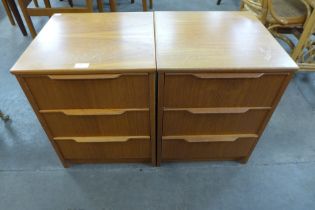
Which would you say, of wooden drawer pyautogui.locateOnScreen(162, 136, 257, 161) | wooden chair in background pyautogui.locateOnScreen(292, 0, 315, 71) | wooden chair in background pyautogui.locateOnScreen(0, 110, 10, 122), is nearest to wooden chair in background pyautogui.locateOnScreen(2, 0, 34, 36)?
wooden chair in background pyautogui.locateOnScreen(0, 110, 10, 122)

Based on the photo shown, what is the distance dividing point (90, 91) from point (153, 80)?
248mm

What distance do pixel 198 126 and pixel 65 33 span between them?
0.72 m

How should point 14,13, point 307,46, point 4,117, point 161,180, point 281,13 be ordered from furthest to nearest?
point 14,13 < point 307,46 < point 281,13 < point 4,117 < point 161,180

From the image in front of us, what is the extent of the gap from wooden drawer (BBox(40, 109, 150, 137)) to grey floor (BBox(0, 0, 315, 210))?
1.10 ft

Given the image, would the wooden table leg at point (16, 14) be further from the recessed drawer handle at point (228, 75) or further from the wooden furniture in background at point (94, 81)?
the recessed drawer handle at point (228, 75)

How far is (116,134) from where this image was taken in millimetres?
1013

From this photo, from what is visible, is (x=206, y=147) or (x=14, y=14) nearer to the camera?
(x=206, y=147)

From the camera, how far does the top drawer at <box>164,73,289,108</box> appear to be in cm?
77

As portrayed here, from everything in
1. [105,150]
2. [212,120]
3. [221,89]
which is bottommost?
[105,150]

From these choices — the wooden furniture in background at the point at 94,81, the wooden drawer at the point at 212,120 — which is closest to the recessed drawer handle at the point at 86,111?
the wooden furniture in background at the point at 94,81

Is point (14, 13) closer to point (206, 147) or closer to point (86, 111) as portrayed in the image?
point (86, 111)

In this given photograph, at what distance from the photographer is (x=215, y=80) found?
788 millimetres

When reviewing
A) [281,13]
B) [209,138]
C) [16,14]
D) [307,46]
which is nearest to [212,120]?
[209,138]

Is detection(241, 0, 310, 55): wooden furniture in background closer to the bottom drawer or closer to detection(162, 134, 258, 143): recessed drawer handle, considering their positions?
detection(162, 134, 258, 143): recessed drawer handle
